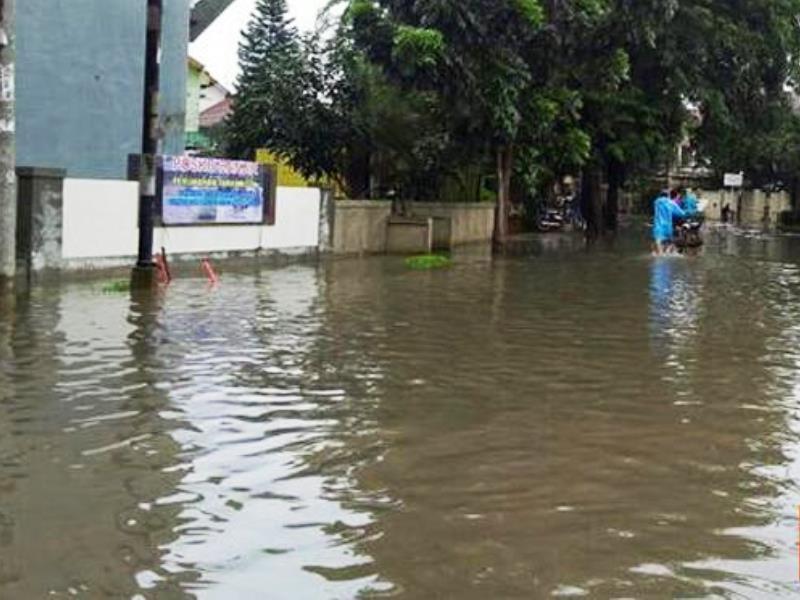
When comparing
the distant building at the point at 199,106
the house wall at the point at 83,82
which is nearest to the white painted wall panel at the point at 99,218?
the house wall at the point at 83,82

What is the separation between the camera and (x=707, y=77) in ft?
117

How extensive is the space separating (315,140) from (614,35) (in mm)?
8105

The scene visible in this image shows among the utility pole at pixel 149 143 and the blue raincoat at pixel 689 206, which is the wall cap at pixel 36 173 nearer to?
the utility pole at pixel 149 143

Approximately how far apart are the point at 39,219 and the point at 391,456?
1126 cm

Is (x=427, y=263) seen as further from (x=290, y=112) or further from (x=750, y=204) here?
(x=750, y=204)

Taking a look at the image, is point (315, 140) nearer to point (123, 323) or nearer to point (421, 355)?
point (123, 323)

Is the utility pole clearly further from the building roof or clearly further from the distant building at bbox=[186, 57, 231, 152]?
the building roof

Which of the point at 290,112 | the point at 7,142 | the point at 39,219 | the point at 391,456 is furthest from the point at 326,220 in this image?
the point at 391,456

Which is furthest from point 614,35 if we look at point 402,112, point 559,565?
point 559,565

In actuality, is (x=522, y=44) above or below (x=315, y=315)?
above

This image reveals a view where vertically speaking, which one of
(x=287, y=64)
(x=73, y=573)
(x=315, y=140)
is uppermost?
(x=287, y=64)

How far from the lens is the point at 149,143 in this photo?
51.1 feet

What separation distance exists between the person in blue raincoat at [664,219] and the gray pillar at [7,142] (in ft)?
A: 54.6

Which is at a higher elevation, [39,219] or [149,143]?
[149,143]
